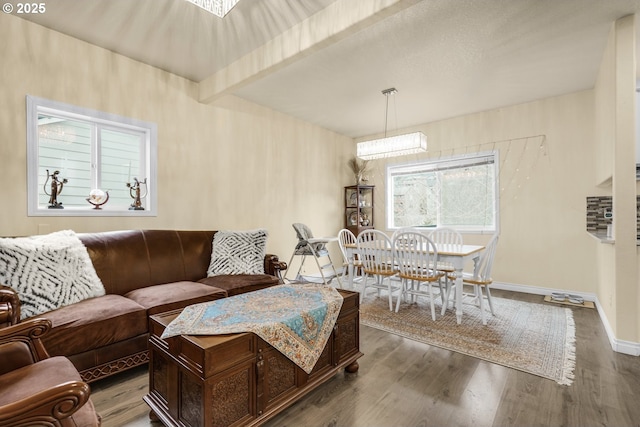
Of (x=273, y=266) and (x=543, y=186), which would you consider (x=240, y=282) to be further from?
(x=543, y=186)

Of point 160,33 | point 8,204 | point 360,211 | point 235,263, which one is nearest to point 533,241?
point 360,211

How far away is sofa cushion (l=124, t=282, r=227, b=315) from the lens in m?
2.16

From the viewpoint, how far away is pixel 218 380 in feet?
4.25

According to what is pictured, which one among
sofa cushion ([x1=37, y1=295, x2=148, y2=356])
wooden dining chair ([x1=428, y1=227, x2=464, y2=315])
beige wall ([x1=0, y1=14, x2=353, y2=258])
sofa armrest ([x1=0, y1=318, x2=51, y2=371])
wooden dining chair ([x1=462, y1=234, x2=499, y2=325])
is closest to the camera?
sofa armrest ([x1=0, y1=318, x2=51, y2=371])

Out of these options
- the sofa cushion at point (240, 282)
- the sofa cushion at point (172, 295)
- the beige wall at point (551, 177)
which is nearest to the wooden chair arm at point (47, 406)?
the sofa cushion at point (172, 295)

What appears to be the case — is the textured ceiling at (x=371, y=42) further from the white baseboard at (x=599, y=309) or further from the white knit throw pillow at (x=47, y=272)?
the white baseboard at (x=599, y=309)

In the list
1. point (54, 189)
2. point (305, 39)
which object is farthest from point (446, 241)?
point (54, 189)

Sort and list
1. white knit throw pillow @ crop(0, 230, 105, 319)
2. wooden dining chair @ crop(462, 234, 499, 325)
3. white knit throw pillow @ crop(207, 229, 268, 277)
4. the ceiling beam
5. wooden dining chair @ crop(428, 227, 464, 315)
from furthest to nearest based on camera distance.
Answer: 1. wooden dining chair @ crop(428, 227, 464, 315)
2. white knit throw pillow @ crop(207, 229, 268, 277)
3. wooden dining chair @ crop(462, 234, 499, 325)
4. the ceiling beam
5. white knit throw pillow @ crop(0, 230, 105, 319)

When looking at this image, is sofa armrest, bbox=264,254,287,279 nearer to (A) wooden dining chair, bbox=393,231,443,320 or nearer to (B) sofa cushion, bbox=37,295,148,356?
(A) wooden dining chair, bbox=393,231,443,320

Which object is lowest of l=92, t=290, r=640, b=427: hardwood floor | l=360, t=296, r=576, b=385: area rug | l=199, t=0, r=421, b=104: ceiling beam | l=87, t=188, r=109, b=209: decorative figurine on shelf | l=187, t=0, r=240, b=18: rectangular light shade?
l=92, t=290, r=640, b=427: hardwood floor

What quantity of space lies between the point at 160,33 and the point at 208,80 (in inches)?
32.4

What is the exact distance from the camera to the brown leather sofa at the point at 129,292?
1778 mm

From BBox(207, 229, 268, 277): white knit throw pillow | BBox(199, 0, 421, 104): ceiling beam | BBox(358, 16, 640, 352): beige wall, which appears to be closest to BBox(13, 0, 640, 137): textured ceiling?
BBox(199, 0, 421, 104): ceiling beam

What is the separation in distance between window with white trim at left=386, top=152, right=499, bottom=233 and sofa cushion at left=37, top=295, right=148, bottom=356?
4338 mm
